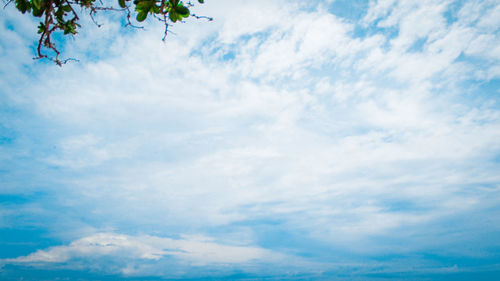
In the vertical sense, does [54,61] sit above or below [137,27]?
below

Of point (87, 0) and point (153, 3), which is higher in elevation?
point (87, 0)

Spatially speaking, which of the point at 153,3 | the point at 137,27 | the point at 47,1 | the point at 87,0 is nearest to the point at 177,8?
the point at 153,3

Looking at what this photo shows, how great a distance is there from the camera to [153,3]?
4289 mm

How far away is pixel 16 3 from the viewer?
422 centimetres

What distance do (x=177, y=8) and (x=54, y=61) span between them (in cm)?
217

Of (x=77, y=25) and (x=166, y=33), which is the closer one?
(x=166, y=33)

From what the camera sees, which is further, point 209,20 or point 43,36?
point 43,36

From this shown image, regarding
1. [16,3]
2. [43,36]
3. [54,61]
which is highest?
[16,3]

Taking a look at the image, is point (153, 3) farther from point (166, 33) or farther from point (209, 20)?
point (209, 20)

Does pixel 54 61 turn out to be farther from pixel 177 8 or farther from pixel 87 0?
pixel 177 8

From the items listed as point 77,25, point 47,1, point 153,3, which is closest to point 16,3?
point 47,1

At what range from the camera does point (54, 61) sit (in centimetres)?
459

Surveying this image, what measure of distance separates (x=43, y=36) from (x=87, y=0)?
88cm

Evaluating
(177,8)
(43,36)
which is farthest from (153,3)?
(43,36)
